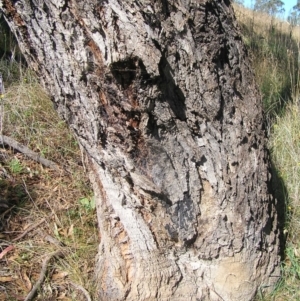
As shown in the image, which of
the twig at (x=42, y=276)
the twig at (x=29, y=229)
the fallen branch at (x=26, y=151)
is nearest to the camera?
the twig at (x=42, y=276)

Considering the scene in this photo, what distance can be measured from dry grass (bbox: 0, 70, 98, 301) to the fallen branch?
0.04 meters

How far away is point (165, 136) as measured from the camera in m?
1.77

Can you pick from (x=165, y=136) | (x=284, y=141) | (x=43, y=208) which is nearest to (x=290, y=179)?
(x=284, y=141)

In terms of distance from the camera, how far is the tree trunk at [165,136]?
1.50 m

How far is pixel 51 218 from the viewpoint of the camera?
2572 mm

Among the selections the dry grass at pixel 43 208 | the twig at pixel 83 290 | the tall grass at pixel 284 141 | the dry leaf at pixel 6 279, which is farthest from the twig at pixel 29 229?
the tall grass at pixel 284 141

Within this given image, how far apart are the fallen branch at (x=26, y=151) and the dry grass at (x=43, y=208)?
0.04m

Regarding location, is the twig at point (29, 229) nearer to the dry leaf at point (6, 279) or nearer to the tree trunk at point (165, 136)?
the dry leaf at point (6, 279)

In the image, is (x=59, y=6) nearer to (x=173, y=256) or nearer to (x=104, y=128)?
(x=104, y=128)

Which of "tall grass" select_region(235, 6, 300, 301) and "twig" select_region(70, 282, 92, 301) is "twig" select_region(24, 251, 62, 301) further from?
"tall grass" select_region(235, 6, 300, 301)

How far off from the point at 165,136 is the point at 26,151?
60.2 inches

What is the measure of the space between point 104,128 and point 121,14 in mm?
462

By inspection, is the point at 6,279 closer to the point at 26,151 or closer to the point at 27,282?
the point at 27,282

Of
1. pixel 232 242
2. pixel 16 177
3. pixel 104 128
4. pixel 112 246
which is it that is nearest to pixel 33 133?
pixel 16 177
